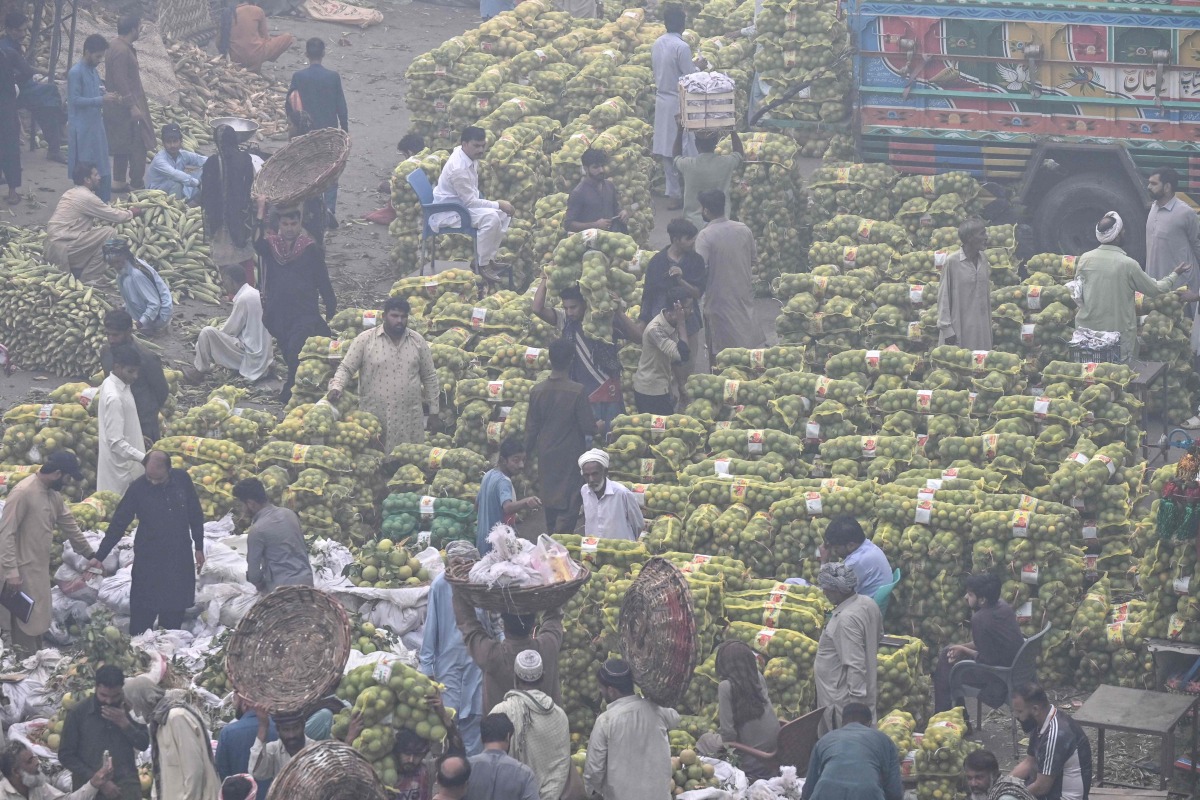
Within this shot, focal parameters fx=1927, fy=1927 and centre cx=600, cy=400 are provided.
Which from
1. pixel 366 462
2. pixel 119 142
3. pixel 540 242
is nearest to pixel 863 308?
pixel 540 242

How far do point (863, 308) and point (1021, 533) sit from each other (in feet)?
13.0

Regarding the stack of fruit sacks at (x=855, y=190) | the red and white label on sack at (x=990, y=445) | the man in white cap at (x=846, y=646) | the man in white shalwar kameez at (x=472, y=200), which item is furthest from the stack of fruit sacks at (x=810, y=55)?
the man in white cap at (x=846, y=646)

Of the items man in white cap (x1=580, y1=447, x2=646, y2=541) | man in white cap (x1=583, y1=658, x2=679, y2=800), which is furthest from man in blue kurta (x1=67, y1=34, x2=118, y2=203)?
man in white cap (x1=583, y1=658, x2=679, y2=800)

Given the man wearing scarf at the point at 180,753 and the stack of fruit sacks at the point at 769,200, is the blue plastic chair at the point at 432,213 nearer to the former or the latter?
the stack of fruit sacks at the point at 769,200

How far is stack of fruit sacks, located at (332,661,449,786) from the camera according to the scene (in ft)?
32.7

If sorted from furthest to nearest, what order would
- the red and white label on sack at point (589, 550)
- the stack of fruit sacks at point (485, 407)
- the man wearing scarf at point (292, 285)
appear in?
the man wearing scarf at point (292, 285), the stack of fruit sacks at point (485, 407), the red and white label on sack at point (589, 550)

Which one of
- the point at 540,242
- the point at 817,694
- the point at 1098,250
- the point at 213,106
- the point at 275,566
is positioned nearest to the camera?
the point at 817,694

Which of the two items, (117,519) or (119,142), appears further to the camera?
(119,142)

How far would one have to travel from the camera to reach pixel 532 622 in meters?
10.9

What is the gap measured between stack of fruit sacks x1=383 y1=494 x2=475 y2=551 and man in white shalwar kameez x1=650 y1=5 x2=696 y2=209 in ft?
22.4

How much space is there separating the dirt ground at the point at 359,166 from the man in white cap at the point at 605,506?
475 centimetres

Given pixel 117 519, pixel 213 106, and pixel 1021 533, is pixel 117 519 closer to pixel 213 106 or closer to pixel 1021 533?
pixel 1021 533

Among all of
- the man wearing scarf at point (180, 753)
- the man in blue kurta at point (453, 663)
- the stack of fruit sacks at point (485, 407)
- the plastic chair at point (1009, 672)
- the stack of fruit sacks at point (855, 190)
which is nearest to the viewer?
the man wearing scarf at point (180, 753)

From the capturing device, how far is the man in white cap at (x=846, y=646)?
35.8 ft
